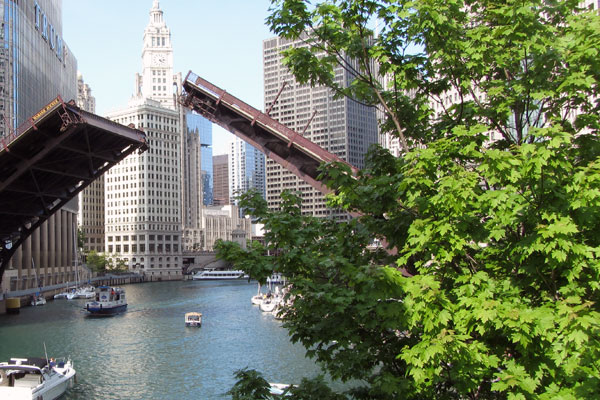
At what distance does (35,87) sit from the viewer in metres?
80.9

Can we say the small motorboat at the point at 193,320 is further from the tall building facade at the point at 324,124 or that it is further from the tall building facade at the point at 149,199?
the tall building facade at the point at 324,124

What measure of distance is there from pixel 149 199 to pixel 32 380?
136 m

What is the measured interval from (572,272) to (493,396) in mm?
2282

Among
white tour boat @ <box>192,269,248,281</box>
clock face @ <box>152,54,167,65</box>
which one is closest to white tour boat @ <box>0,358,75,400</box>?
white tour boat @ <box>192,269,248,281</box>

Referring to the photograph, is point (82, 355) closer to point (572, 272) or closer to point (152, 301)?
point (572, 272)

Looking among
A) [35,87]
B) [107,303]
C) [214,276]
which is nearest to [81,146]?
[107,303]

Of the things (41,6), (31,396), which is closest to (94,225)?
(41,6)

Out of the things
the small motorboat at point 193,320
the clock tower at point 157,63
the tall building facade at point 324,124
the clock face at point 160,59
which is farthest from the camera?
the clock face at point 160,59

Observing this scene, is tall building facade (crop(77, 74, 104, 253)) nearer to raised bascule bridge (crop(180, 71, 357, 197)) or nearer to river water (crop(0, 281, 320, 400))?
river water (crop(0, 281, 320, 400))

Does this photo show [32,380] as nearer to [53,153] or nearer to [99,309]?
[53,153]

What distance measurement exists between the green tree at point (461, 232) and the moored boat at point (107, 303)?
5659cm

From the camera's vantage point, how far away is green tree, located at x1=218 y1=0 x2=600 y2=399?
19.7 ft

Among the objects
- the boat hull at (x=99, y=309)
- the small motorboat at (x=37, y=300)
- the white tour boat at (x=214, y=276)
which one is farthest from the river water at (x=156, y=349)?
the white tour boat at (x=214, y=276)

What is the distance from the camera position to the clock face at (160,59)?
186 metres
